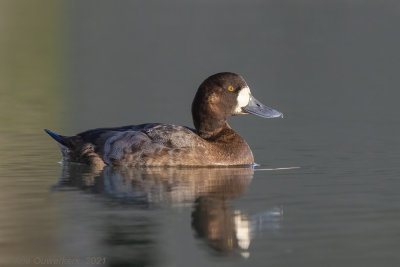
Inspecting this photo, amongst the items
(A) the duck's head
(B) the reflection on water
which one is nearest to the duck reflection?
(B) the reflection on water

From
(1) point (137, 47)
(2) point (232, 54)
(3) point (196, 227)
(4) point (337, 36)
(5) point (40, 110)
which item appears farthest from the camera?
(4) point (337, 36)

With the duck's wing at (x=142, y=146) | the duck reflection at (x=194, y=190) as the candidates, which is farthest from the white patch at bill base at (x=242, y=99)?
the duck reflection at (x=194, y=190)

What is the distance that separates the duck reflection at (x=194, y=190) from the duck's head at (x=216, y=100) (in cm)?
81

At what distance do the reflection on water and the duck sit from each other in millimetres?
164

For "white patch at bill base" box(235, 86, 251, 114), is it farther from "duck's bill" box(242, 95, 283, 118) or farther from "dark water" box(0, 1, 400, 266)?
"dark water" box(0, 1, 400, 266)

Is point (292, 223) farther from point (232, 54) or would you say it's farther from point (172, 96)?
point (232, 54)

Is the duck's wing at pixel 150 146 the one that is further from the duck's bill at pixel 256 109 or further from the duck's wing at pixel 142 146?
the duck's bill at pixel 256 109

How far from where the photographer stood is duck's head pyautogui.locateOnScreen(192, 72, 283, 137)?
37.9 feet

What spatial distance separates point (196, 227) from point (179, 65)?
21.2 m

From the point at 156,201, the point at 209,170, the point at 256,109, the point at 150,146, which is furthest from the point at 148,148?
the point at 156,201

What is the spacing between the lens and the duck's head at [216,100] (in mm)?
11562

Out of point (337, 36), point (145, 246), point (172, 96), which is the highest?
point (337, 36)

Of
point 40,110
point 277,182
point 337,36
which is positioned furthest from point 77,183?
point 337,36

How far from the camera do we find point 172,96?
68.3 ft
